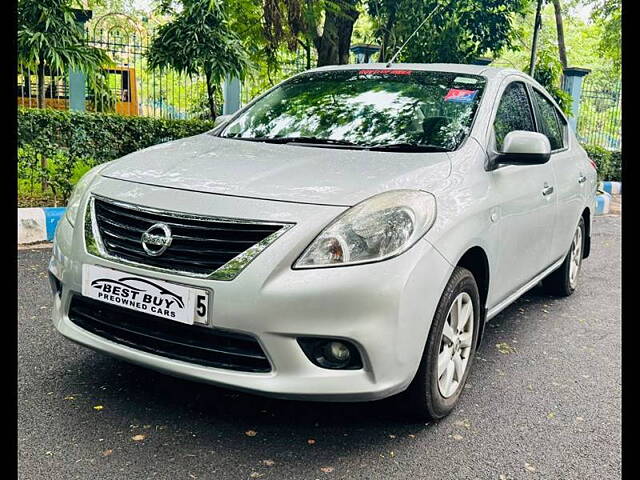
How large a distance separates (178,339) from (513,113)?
2362 millimetres

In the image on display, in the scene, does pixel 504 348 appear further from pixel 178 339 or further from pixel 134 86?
pixel 134 86

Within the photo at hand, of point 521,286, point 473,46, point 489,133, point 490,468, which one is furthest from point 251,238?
point 473,46

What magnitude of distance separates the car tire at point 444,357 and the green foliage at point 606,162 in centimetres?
1047

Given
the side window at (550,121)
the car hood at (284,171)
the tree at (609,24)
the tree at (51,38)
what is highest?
the tree at (609,24)

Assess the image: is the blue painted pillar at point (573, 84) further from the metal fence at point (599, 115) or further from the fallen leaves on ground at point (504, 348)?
the fallen leaves on ground at point (504, 348)

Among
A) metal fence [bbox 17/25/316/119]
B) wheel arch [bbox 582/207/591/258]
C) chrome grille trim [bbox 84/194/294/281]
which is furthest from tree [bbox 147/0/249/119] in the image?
chrome grille trim [bbox 84/194/294/281]

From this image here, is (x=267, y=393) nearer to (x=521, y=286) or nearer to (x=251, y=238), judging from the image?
(x=251, y=238)

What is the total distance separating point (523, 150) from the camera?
3.23 m

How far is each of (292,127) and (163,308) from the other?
1.48 m

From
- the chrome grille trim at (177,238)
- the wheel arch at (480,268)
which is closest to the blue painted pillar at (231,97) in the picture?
the wheel arch at (480,268)

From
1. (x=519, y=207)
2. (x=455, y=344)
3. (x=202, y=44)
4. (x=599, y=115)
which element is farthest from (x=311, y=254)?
(x=599, y=115)

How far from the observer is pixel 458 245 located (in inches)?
110

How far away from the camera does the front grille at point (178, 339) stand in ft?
8.07

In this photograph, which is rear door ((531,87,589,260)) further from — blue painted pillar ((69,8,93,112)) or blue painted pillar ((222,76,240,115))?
blue painted pillar ((69,8,93,112))
